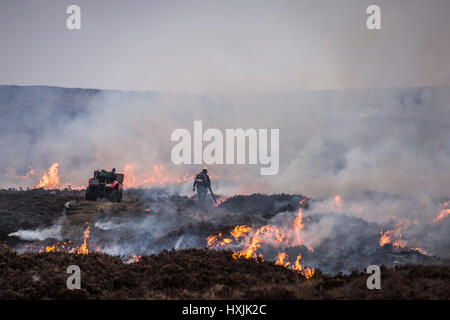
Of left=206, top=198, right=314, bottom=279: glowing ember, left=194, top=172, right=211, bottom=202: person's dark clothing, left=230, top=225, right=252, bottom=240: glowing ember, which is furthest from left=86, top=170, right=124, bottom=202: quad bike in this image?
left=230, top=225, right=252, bottom=240: glowing ember

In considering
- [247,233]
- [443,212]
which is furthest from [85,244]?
[443,212]

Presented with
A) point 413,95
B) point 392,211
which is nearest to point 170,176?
point 392,211

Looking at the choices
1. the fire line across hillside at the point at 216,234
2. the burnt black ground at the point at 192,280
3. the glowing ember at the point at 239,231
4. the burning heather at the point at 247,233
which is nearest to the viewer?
the burnt black ground at the point at 192,280

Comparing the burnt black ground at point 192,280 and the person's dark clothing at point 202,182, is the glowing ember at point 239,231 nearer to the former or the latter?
the burnt black ground at point 192,280

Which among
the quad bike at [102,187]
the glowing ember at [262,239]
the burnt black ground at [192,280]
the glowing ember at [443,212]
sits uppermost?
the quad bike at [102,187]

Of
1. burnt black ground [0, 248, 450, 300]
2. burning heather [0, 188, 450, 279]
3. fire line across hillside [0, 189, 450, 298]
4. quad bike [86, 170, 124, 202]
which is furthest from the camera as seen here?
quad bike [86, 170, 124, 202]

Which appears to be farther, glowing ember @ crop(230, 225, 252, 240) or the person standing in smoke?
the person standing in smoke

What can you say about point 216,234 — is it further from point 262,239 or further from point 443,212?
point 443,212

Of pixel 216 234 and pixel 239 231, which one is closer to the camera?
pixel 216 234

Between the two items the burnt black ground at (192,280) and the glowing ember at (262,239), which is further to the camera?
the glowing ember at (262,239)

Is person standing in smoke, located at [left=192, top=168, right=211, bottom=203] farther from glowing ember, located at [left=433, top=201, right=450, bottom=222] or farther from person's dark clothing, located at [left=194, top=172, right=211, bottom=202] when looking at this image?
glowing ember, located at [left=433, top=201, right=450, bottom=222]

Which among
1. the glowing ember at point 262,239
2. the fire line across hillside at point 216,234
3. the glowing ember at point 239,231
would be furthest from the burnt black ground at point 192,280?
the glowing ember at point 239,231

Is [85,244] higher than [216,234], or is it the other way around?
[216,234]
